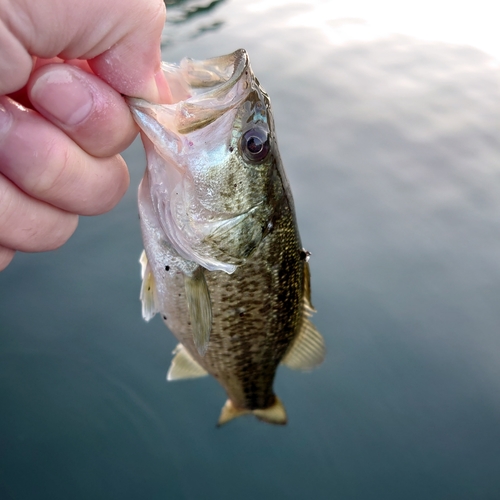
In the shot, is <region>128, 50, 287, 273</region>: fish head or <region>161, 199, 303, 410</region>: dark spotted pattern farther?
<region>161, 199, 303, 410</region>: dark spotted pattern

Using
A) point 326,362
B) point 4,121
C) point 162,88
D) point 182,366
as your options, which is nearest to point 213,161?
point 162,88

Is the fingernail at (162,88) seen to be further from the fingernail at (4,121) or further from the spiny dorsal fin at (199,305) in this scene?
the spiny dorsal fin at (199,305)

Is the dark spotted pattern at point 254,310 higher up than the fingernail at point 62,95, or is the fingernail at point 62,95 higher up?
the fingernail at point 62,95

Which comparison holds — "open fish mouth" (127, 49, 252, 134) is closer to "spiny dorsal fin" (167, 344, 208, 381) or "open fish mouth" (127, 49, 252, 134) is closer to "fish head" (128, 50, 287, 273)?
"fish head" (128, 50, 287, 273)

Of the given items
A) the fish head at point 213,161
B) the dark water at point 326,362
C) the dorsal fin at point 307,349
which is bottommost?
the dark water at point 326,362

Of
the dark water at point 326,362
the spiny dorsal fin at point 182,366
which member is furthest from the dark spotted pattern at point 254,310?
the dark water at point 326,362

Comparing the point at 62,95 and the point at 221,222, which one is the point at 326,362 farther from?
the point at 62,95

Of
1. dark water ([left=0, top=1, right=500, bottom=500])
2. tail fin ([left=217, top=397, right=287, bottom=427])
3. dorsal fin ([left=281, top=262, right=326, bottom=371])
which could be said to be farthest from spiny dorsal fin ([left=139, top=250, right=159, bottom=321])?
dark water ([left=0, top=1, right=500, bottom=500])
